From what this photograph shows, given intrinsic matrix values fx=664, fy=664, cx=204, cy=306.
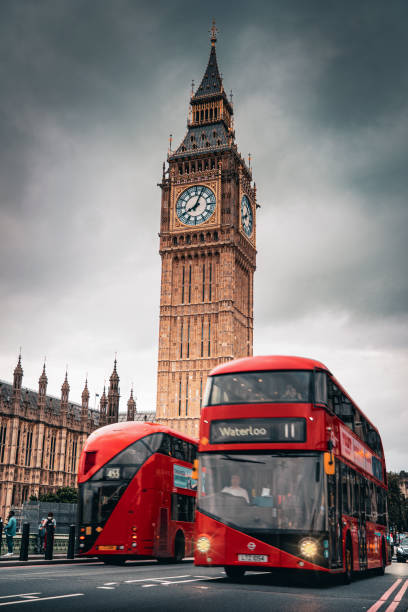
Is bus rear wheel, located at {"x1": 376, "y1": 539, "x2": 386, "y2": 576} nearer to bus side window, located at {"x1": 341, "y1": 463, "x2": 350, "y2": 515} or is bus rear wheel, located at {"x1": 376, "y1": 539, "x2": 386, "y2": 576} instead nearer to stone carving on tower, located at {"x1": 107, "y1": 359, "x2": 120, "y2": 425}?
bus side window, located at {"x1": 341, "y1": 463, "x2": 350, "y2": 515}

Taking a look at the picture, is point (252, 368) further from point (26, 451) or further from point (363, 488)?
point (26, 451)

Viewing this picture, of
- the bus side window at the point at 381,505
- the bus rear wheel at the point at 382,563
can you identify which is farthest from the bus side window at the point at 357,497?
the bus rear wheel at the point at 382,563

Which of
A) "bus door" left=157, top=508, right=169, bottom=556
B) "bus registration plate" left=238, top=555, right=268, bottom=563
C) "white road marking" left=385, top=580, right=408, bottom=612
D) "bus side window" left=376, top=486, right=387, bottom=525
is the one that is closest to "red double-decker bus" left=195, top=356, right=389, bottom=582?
"bus registration plate" left=238, top=555, right=268, bottom=563

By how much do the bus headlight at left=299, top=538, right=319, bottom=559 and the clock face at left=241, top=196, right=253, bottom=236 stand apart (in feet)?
200

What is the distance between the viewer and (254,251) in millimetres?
75438

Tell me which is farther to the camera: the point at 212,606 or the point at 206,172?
the point at 206,172

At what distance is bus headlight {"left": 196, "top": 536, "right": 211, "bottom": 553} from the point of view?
12773 millimetres

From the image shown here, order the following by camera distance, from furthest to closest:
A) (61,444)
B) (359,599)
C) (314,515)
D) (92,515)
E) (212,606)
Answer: (61,444) < (92,515) < (314,515) < (359,599) < (212,606)

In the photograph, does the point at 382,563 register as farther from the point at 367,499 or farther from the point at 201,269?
the point at 201,269

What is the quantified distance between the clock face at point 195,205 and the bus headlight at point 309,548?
59.6 m

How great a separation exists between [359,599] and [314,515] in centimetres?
161

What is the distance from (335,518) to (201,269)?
57409 mm

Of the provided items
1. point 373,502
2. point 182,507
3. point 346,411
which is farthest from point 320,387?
point 182,507

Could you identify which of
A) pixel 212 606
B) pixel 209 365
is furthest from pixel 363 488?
pixel 209 365
